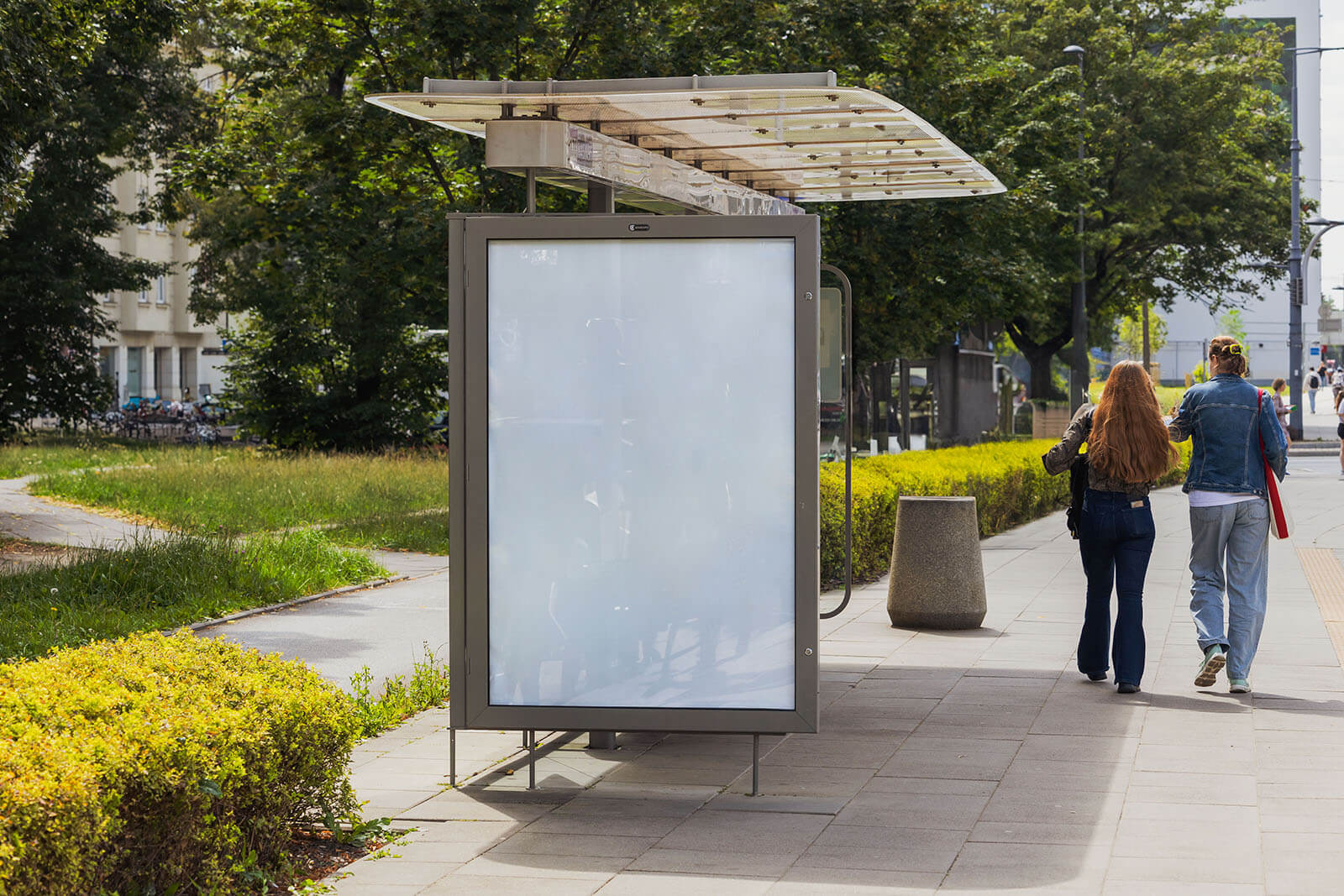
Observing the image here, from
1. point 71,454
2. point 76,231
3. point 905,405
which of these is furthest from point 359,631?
point 76,231

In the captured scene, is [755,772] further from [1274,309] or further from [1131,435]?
[1274,309]

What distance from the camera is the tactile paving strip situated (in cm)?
1042

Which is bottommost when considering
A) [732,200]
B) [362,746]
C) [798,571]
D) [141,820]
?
[362,746]

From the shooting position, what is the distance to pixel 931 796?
5.92 metres

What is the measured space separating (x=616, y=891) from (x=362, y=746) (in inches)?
104

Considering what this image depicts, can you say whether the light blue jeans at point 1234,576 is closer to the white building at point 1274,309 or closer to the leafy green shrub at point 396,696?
the leafy green shrub at point 396,696

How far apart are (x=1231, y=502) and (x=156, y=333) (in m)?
74.7

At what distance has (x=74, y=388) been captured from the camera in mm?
35375

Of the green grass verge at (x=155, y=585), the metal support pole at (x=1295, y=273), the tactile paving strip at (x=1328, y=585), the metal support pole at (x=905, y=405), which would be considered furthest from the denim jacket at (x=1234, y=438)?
the metal support pole at (x=1295, y=273)

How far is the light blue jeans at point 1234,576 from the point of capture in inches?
318

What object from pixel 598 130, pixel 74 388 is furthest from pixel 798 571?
pixel 74 388

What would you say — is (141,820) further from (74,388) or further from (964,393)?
(74,388)

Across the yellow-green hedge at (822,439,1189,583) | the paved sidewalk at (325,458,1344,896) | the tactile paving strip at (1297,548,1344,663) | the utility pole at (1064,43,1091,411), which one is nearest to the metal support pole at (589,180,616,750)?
the paved sidewalk at (325,458,1344,896)

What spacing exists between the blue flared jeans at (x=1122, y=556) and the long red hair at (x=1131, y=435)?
17 cm
